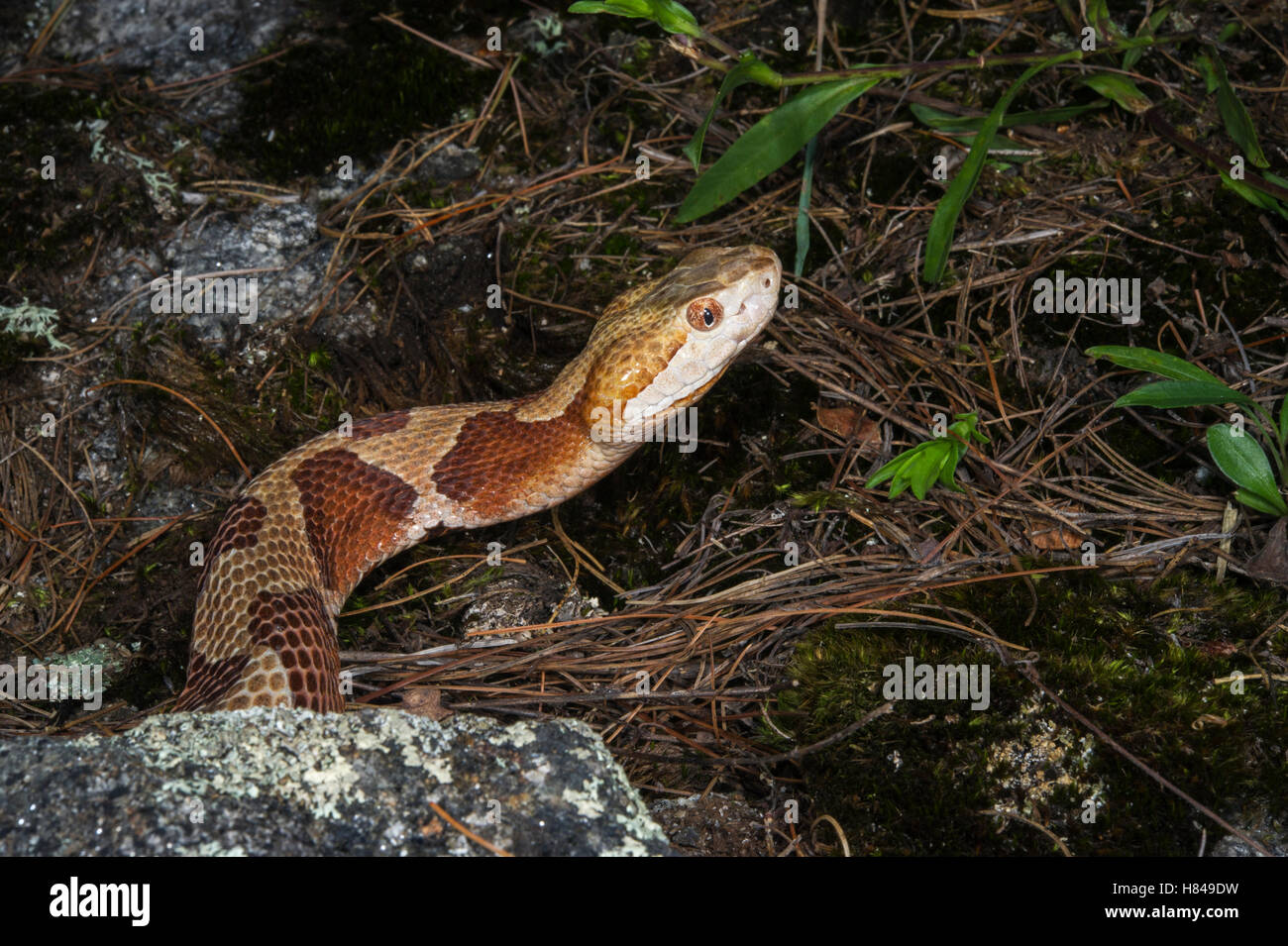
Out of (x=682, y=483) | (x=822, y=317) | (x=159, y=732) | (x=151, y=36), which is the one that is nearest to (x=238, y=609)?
(x=159, y=732)

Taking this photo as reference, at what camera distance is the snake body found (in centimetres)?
356

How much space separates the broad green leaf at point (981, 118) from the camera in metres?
4.31

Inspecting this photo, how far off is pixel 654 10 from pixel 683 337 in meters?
1.37

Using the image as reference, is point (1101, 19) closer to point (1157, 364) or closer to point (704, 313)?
point (1157, 364)

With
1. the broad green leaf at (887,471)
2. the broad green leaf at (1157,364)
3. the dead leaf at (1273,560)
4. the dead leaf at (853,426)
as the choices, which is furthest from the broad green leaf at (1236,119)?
the broad green leaf at (887,471)

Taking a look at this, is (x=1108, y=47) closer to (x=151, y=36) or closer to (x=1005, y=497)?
(x=1005, y=497)

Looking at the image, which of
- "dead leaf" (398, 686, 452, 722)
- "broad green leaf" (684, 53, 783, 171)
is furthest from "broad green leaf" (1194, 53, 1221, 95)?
"dead leaf" (398, 686, 452, 722)

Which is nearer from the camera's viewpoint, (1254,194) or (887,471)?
(887,471)

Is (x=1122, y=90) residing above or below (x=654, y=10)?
below

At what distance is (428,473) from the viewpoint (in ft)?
13.6

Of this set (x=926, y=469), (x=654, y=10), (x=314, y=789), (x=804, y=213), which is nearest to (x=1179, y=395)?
(x=926, y=469)

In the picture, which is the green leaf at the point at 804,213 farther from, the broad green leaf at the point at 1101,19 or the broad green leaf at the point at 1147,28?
the broad green leaf at the point at 1147,28

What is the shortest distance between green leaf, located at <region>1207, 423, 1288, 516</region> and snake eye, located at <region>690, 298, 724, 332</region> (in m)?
1.81

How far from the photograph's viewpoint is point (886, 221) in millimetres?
4605
